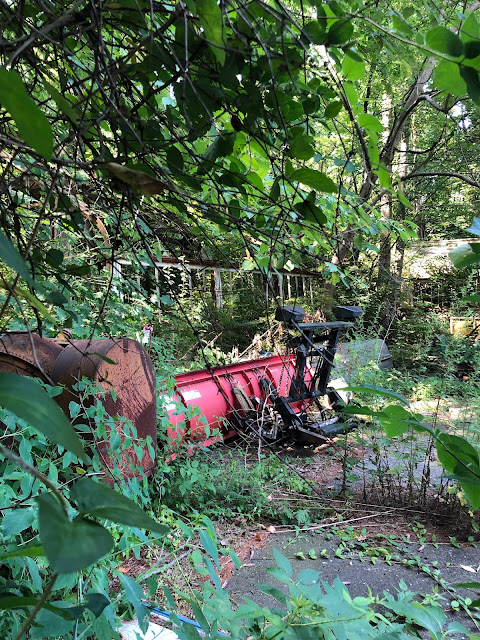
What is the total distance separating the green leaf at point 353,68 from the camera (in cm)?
81

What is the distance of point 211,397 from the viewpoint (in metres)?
5.20

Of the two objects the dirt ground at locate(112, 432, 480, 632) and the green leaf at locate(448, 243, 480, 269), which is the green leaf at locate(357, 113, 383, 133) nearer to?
the green leaf at locate(448, 243, 480, 269)

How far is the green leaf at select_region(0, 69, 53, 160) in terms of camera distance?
1.04 ft

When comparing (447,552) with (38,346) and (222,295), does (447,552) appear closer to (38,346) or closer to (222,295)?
(38,346)

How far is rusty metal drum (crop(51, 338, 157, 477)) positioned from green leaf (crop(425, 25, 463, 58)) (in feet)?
7.63

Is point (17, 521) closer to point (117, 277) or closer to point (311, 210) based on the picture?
point (311, 210)

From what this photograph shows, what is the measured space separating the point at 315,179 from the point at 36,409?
2.08ft

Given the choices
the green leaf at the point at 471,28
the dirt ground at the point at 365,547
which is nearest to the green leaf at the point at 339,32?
the green leaf at the point at 471,28

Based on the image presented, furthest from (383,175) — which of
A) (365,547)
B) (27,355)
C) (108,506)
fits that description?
(365,547)

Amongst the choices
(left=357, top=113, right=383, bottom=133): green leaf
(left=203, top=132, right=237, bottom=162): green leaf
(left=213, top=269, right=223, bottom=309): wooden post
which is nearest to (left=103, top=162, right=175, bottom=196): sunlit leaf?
(left=203, top=132, right=237, bottom=162): green leaf

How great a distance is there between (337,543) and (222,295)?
9.17 meters

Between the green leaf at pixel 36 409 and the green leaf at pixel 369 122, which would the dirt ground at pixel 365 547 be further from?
the green leaf at pixel 36 409

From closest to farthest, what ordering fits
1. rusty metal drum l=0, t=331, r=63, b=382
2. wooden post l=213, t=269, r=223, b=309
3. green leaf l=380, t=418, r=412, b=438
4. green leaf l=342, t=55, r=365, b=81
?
green leaf l=380, t=418, r=412, b=438
green leaf l=342, t=55, r=365, b=81
rusty metal drum l=0, t=331, r=63, b=382
wooden post l=213, t=269, r=223, b=309

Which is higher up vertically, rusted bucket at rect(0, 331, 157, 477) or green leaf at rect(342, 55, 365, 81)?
green leaf at rect(342, 55, 365, 81)
